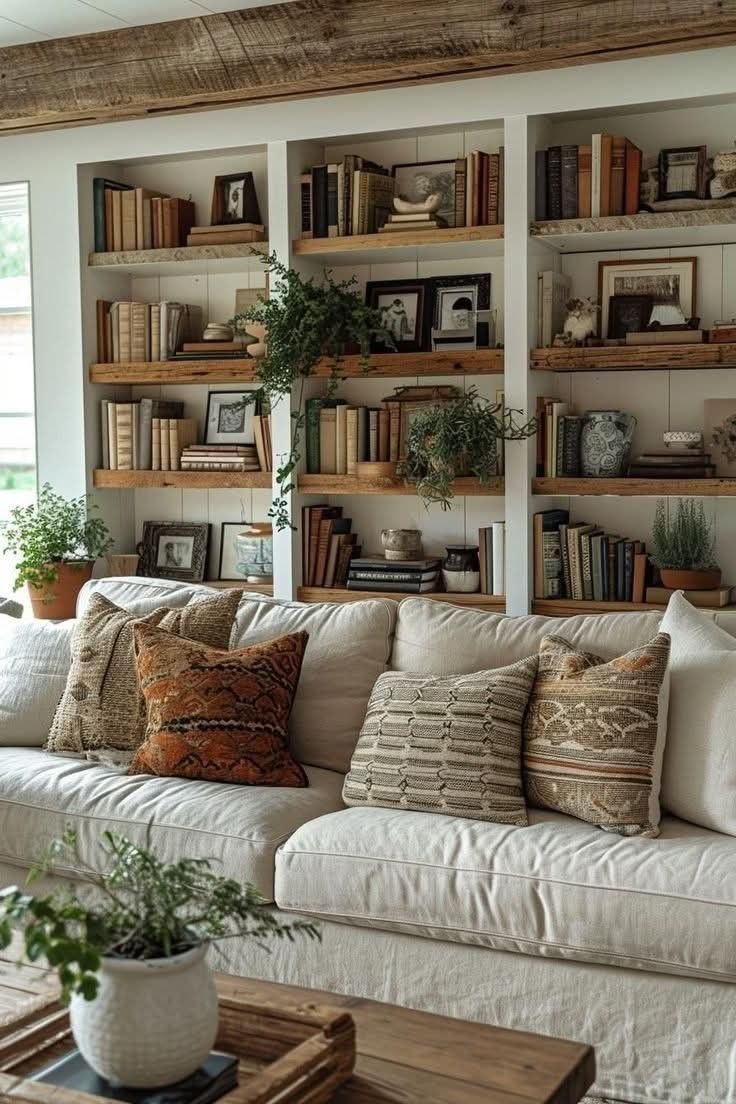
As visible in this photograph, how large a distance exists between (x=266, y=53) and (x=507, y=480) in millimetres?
1628

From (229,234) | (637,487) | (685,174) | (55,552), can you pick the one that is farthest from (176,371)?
(685,174)

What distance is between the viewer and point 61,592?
5102 mm

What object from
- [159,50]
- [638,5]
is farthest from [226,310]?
[638,5]

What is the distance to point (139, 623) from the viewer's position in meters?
3.28

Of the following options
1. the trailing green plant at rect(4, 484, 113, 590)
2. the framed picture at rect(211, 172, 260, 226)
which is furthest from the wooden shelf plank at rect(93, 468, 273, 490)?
the framed picture at rect(211, 172, 260, 226)

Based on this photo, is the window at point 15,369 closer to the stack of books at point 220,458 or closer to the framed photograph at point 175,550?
the framed photograph at point 175,550

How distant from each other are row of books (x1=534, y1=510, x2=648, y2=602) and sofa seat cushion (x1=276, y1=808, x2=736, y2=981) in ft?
6.10

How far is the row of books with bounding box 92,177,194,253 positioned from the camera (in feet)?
16.9

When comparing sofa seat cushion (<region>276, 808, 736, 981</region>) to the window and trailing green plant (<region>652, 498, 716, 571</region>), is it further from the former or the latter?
the window

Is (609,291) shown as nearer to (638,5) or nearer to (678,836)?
(638,5)

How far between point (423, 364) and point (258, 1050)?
10.6 ft

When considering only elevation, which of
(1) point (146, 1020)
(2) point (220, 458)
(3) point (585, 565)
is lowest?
(1) point (146, 1020)

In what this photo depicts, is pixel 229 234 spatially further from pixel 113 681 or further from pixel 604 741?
pixel 604 741

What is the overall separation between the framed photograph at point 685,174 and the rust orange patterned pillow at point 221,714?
221 cm
